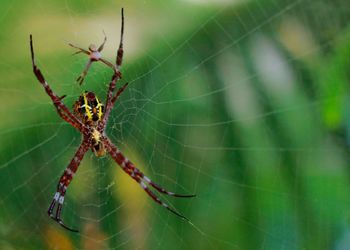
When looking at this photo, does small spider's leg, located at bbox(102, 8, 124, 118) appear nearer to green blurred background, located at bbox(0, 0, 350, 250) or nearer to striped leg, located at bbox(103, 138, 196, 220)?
green blurred background, located at bbox(0, 0, 350, 250)

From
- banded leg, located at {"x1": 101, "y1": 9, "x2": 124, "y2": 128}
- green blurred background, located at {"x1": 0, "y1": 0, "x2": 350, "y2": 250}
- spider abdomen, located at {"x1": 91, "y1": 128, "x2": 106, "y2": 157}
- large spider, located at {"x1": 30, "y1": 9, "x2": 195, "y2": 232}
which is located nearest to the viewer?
green blurred background, located at {"x1": 0, "y1": 0, "x2": 350, "y2": 250}

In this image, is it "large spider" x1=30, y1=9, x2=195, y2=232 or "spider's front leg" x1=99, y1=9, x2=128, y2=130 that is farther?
"large spider" x1=30, y1=9, x2=195, y2=232

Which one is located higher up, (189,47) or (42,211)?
(189,47)

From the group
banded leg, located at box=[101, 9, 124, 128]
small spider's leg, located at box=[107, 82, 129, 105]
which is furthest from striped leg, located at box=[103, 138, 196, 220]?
small spider's leg, located at box=[107, 82, 129, 105]

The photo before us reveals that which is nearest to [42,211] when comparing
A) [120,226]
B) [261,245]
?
[120,226]

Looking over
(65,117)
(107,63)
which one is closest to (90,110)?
(65,117)

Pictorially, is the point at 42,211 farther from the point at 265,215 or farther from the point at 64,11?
the point at 265,215
